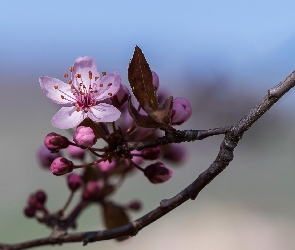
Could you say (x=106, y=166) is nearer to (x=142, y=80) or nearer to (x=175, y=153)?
(x=175, y=153)

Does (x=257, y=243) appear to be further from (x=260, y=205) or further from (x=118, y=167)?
(x=118, y=167)

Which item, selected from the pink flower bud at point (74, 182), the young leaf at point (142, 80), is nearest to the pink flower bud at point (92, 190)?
the pink flower bud at point (74, 182)

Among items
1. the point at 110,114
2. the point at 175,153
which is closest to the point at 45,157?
the point at 175,153

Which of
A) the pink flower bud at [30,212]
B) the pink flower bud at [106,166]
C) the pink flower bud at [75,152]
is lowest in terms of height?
the pink flower bud at [30,212]

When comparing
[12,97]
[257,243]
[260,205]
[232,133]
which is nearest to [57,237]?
[232,133]

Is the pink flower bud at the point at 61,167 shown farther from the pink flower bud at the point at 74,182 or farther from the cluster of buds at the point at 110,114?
the pink flower bud at the point at 74,182
